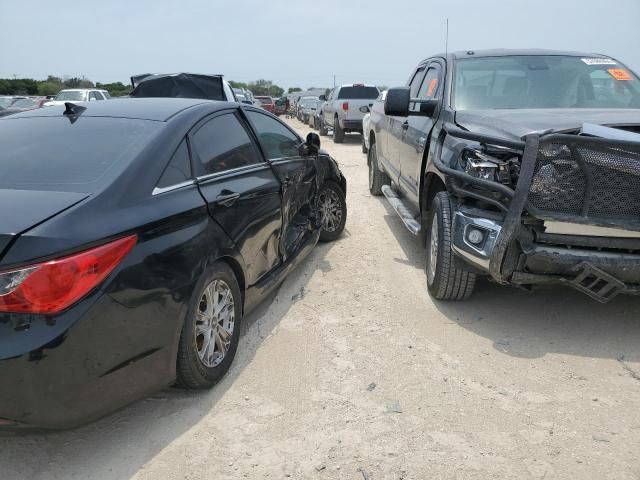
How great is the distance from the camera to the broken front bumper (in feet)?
10.8

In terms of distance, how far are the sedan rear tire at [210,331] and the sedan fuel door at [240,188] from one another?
24cm

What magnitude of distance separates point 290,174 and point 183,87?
7028mm

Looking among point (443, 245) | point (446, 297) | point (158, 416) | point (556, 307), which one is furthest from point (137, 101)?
point (556, 307)

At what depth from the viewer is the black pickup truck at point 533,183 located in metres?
3.31

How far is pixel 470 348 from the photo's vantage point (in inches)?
143

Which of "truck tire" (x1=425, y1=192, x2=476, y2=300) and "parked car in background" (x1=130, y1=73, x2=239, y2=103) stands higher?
"parked car in background" (x1=130, y1=73, x2=239, y2=103)

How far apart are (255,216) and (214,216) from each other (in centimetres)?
54

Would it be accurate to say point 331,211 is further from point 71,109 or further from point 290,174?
point 71,109

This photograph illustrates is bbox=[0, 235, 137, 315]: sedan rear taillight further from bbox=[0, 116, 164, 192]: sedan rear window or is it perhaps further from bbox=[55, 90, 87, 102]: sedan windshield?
bbox=[55, 90, 87, 102]: sedan windshield

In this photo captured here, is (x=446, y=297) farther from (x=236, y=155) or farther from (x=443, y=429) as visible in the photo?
(x=236, y=155)

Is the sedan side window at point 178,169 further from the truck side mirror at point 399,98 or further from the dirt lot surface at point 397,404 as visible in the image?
the truck side mirror at point 399,98

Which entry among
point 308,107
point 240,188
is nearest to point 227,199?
point 240,188

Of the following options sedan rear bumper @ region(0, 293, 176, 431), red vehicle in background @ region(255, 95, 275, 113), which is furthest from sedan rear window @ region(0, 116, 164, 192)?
red vehicle in background @ region(255, 95, 275, 113)

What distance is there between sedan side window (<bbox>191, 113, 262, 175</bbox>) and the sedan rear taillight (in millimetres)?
1105
